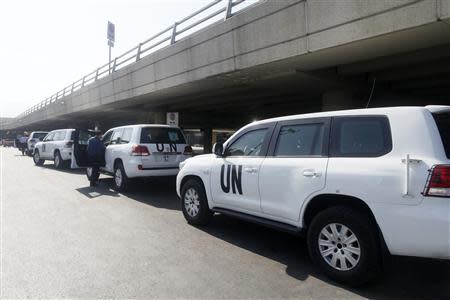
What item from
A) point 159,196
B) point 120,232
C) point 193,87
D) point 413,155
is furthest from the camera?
point 193,87

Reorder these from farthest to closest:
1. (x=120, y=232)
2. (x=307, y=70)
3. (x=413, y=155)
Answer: (x=307, y=70)
(x=120, y=232)
(x=413, y=155)

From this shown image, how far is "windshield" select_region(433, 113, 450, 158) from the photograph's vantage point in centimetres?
315

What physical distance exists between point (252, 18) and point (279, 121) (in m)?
5.61

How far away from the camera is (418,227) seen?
120 inches

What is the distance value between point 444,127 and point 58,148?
14.9 meters

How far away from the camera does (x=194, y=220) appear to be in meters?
5.80

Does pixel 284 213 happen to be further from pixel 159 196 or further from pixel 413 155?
pixel 159 196

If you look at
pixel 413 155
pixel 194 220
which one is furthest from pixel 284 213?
pixel 194 220

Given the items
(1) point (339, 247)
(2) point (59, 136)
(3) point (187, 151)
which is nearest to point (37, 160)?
(2) point (59, 136)

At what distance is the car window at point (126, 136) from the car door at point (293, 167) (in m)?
5.37

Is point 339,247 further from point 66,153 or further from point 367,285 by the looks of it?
point 66,153

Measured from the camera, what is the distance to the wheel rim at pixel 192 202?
18.9 ft

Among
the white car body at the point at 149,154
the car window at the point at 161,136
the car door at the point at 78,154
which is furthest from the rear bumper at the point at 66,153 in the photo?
the car window at the point at 161,136

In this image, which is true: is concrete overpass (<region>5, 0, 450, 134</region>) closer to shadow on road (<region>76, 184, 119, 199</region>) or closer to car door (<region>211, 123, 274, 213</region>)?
car door (<region>211, 123, 274, 213</region>)
